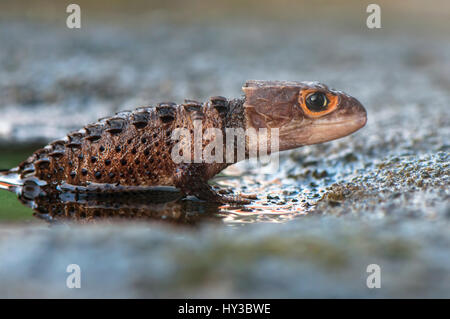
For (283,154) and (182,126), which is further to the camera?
(283,154)

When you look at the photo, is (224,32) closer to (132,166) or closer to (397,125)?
(397,125)

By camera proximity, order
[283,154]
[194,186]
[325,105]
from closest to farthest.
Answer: [194,186], [325,105], [283,154]

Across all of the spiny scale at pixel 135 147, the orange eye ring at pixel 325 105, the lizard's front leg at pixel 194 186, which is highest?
the orange eye ring at pixel 325 105

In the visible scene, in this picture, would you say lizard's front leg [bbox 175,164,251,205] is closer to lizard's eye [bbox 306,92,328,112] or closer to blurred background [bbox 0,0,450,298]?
blurred background [bbox 0,0,450,298]

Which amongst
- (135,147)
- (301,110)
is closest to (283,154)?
(301,110)

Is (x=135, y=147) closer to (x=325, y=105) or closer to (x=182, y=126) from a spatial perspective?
(x=182, y=126)

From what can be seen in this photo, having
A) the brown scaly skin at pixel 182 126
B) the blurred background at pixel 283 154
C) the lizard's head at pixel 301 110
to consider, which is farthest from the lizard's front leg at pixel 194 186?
the lizard's head at pixel 301 110

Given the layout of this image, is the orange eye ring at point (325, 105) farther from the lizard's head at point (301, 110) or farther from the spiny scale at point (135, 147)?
the spiny scale at point (135, 147)

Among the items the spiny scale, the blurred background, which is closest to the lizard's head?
the spiny scale
